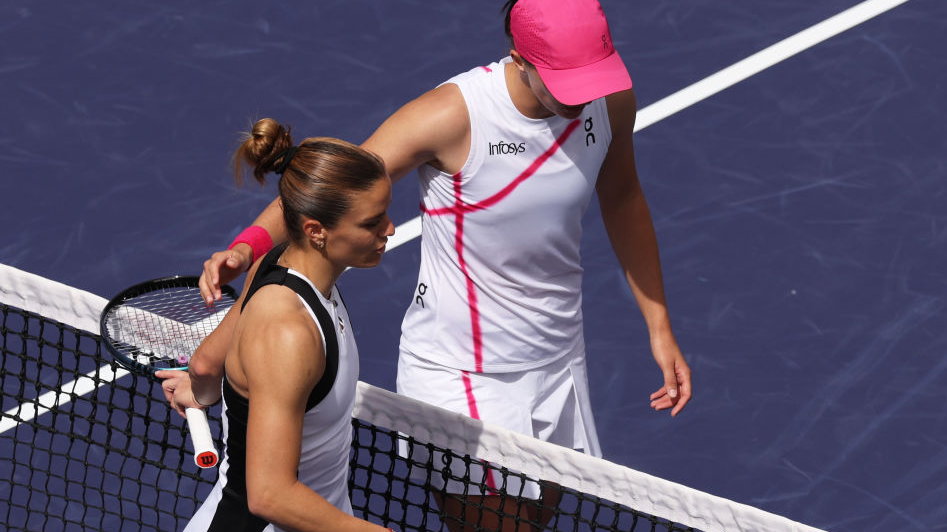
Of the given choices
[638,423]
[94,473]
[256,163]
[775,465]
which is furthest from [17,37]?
[256,163]

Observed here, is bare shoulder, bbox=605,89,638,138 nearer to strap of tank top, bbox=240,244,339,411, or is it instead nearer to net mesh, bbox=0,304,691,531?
strap of tank top, bbox=240,244,339,411

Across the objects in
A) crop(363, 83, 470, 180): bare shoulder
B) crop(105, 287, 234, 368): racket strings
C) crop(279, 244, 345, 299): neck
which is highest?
crop(279, 244, 345, 299): neck

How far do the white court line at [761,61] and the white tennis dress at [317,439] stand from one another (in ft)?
18.1

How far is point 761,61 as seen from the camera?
32.4 ft

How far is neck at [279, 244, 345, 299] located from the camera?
403 centimetres

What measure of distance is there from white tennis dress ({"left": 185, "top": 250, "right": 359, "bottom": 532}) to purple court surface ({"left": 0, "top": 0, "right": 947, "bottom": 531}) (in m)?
3.23

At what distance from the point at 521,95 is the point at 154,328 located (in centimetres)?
150

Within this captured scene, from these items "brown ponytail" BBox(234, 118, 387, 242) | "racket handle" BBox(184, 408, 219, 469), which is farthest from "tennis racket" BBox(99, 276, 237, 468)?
"brown ponytail" BBox(234, 118, 387, 242)

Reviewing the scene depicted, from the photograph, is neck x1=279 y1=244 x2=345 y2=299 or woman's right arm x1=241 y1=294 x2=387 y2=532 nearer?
woman's right arm x1=241 y1=294 x2=387 y2=532

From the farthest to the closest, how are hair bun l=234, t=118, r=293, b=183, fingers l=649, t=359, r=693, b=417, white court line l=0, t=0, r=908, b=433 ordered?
white court line l=0, t=0, r=908, b=433 → fingers l=649, t=359, r=693, b=417 → hair bun l=234, t=118, r=293, b=183

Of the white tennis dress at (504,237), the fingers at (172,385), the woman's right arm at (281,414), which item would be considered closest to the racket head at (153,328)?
the fingers at (172,385)

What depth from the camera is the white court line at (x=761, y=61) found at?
31.2 ft

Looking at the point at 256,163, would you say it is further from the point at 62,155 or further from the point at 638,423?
the point at 62,155

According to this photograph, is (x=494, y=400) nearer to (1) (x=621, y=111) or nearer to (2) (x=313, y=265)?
(1) (x=621, y=111)
